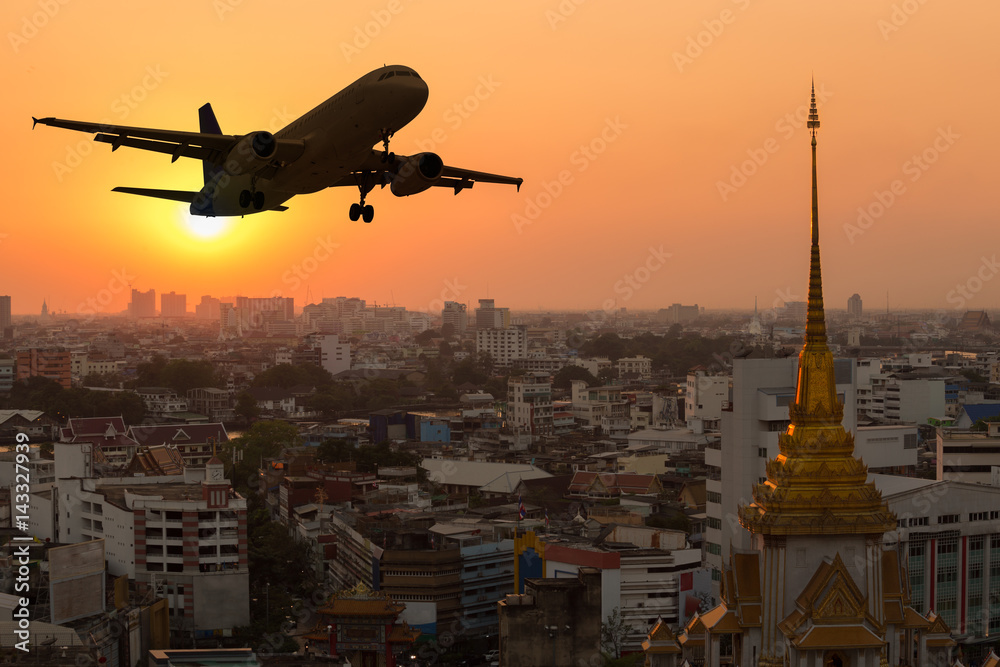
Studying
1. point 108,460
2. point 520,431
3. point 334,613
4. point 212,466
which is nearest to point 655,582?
point 334,613

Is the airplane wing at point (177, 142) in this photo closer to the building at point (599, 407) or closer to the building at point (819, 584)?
the building at point (819, 584)

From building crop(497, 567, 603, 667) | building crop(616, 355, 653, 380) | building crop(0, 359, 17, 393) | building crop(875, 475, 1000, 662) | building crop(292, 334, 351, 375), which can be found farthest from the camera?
building crop(292, 334, 351, 375)

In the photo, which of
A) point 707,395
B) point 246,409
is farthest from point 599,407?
point 246,409

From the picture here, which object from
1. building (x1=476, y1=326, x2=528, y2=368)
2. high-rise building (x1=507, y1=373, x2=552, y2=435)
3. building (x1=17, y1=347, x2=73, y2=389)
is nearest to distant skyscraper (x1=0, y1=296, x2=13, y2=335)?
building (x1=476, y1=326, x2=528, y2=368)

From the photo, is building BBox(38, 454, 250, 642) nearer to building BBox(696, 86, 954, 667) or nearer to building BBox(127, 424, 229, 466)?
building BBox(696, 86, 954, 667)

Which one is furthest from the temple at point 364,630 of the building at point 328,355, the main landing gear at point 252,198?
the building at point 328,355
